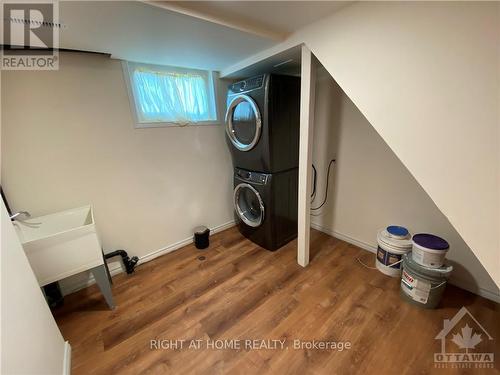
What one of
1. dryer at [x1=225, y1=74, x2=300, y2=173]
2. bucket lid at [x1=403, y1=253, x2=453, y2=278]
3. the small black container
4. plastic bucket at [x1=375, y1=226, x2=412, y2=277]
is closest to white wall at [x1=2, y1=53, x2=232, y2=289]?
the small black container

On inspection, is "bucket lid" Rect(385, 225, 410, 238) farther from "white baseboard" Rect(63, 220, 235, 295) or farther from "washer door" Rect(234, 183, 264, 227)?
"white baseboard" Rect(63, 220, 235, 295)

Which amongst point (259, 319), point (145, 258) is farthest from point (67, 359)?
point (259, 319)

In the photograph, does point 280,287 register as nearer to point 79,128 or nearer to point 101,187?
point 101,187

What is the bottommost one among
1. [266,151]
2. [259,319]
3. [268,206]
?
[259,319]

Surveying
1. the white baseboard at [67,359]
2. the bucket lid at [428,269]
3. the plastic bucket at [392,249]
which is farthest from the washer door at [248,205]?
the white baseboard at [67,359]

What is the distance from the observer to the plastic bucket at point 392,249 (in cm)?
173

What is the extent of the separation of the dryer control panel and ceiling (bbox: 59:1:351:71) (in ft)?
3.62

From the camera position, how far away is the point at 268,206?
2.12 meters

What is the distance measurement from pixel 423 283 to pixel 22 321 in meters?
2.23

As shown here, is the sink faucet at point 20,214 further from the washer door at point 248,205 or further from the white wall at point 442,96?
the white wall at point 442,96

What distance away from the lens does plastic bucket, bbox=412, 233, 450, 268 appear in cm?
143

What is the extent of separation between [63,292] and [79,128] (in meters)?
1.38

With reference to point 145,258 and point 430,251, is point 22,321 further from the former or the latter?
point 430,251

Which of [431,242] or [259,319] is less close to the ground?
[431,242]
